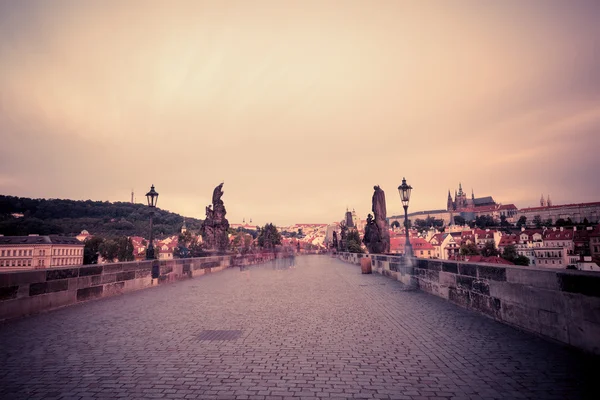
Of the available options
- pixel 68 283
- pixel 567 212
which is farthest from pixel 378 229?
pixel 567 212

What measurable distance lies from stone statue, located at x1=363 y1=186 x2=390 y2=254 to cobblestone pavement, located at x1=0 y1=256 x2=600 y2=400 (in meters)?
20.9

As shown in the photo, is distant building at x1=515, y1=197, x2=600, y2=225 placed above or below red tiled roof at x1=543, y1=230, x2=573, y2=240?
above

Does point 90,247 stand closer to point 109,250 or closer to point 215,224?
point 109,250

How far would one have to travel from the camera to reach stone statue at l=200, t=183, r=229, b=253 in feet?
92.8

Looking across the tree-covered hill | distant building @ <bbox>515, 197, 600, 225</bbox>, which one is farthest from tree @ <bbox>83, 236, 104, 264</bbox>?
distant building @ <bbox>515, 197, 600, 225</bbox>

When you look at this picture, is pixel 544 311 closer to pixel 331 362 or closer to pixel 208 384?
pixel 331 362

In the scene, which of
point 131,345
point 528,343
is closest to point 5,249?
point 131,345

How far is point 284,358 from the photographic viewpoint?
459cm

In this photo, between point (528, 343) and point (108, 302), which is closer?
point (528, 343)

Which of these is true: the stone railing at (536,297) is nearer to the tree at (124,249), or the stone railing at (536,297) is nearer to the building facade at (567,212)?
the tree at (124,249)

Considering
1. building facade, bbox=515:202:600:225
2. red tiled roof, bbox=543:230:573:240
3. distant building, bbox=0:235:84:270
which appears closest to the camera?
distant building, bbox=0:235:84:270

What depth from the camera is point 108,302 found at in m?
9.38

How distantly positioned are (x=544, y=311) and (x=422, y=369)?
8.28ft

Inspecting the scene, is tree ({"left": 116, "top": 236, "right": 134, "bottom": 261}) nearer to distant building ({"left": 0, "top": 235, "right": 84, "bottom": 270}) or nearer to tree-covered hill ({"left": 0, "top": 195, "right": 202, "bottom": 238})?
tree-covered hill ({"left": 0, "top": 195, "right": 202, "bottom": 238})
